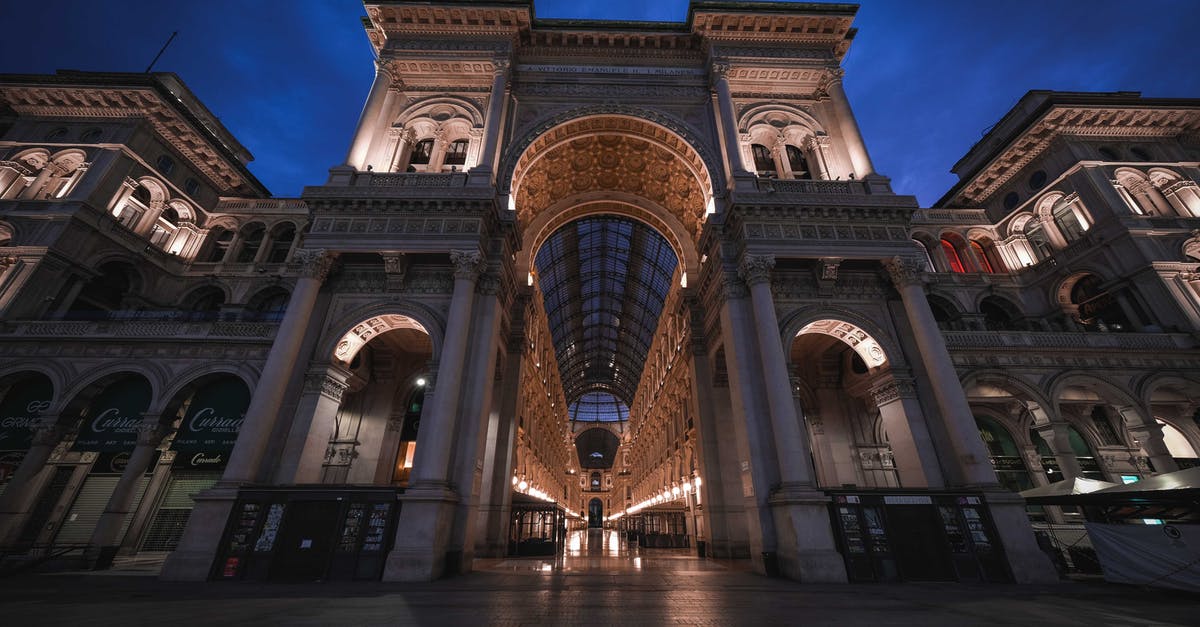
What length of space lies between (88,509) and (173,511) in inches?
120

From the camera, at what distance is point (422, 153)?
19000 mm

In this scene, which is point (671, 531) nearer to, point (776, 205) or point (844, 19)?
point (776, 205)

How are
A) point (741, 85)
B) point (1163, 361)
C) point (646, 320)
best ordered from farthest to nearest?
point (646, 320) < point (741, 85) < point (1163, 361)

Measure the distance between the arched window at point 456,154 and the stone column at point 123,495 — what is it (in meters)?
15.7

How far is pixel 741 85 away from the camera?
1980 cm

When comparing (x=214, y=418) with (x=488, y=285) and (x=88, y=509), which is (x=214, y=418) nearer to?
(x=88, y=509)

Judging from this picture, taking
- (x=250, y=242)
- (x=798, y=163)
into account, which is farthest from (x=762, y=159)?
(x=250, y=242)

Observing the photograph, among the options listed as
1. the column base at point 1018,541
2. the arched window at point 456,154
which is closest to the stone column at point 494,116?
the arched window at point 456,154

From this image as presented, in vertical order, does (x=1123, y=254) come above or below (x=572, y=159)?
below

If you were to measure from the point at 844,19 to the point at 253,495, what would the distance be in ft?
92.2

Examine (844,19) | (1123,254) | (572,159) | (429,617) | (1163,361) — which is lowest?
(429,617)

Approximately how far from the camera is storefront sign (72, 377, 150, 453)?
57.1 feet

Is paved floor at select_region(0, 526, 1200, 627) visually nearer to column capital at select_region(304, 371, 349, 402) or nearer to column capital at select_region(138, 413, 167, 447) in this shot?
column capital at select_region(304, 371, 349, 402)

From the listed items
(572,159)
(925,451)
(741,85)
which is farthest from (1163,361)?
(572,159)
